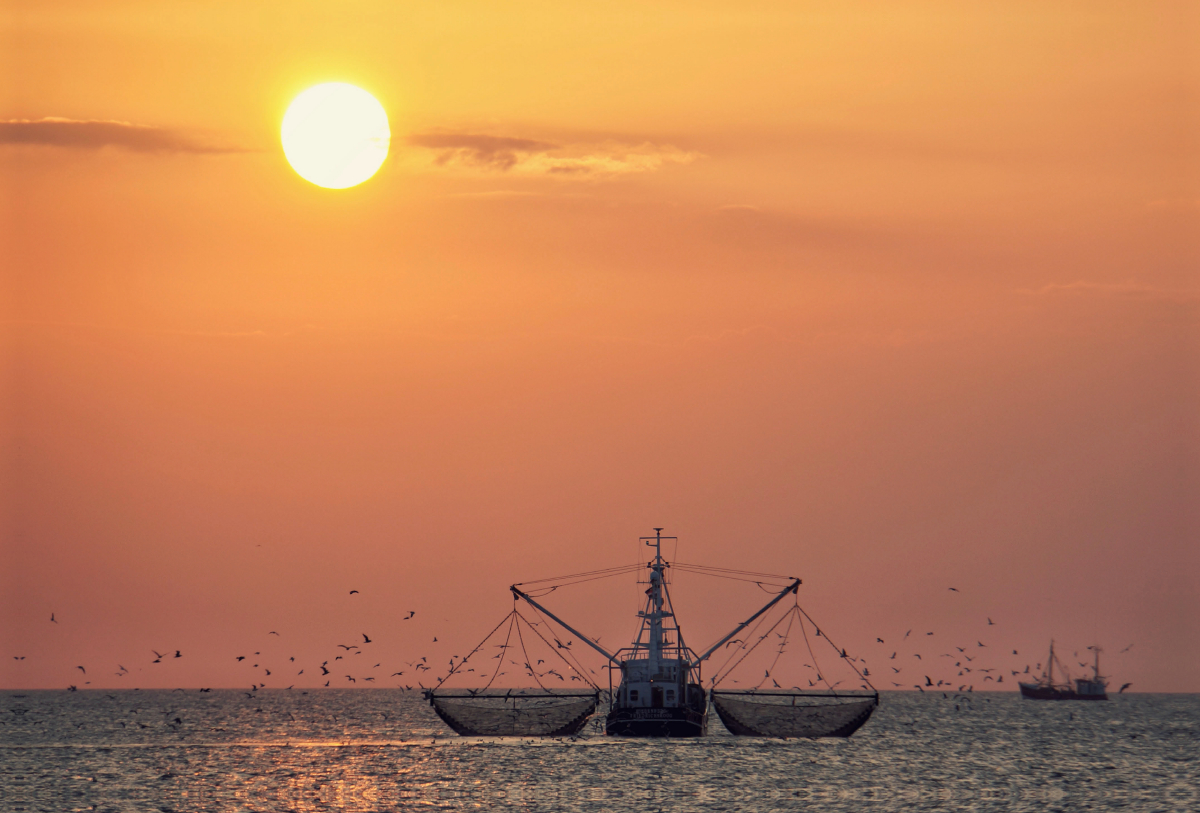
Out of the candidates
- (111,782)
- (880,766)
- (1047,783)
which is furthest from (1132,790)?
(111,782)

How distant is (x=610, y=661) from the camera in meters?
124

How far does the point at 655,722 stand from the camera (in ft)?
395

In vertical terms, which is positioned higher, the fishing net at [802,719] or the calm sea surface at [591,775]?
the fishing net at [802,719]

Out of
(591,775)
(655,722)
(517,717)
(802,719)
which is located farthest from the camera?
(517,717)

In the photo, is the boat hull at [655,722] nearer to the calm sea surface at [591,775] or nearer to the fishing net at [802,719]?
the calm sea surface at [591,775]

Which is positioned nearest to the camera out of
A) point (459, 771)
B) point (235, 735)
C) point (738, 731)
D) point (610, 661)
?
point (459, 771)

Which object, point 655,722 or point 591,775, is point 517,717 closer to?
point 655,722

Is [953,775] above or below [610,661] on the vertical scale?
below

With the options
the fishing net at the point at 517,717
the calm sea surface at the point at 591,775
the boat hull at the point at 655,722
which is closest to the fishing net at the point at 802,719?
the calm sea surface at the point at 591,775

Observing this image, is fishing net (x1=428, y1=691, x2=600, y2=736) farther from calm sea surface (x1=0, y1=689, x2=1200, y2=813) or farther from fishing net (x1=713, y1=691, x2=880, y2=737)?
fishing net (x1=713, y1=691, x2=880, y2=737)

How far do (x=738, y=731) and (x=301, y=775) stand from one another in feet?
148

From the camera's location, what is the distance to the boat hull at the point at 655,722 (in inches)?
4715

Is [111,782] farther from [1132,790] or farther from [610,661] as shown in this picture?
[1132,790]

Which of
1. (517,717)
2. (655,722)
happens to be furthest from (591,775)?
(517,717)
